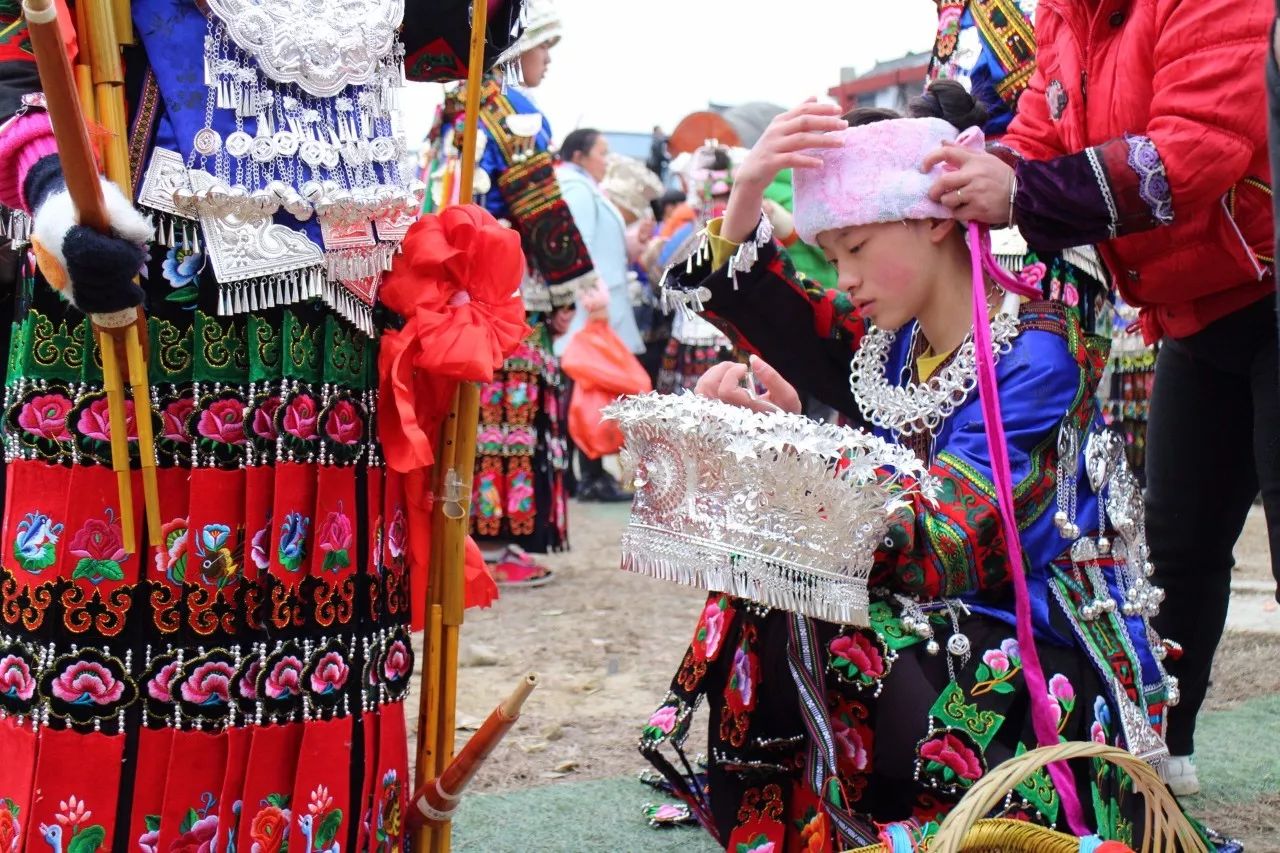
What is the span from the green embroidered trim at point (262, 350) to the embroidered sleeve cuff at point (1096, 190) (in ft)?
3.90

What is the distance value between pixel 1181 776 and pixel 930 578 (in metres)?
1.36

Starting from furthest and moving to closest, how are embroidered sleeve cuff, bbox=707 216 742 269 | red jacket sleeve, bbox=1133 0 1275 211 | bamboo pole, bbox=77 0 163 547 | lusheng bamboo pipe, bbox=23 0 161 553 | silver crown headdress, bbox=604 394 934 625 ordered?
embroidered sleeve cuff, bbox=707 216 742 269
red jacket sleeve, bbox=1133 0 1275 211
silver crown headdress, bbox=604 394 934 625
bamboo pole, bbox=77 0 163 547
lusheng bamboo pipe, bbox=23 0 161 553

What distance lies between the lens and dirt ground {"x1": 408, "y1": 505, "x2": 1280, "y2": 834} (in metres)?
3.36

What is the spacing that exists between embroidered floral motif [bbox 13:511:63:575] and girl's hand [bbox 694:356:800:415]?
105cm

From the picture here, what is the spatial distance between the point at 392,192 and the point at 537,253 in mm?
3421

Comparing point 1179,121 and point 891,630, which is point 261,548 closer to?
point 891,630

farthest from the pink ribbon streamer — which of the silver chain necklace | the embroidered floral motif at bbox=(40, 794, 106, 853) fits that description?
the embroidered floral motif at bbox=(40, 794, 106, 853)

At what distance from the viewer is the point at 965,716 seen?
6.69 ft

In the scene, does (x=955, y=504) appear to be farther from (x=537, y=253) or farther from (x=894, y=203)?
(x=537, y=253)

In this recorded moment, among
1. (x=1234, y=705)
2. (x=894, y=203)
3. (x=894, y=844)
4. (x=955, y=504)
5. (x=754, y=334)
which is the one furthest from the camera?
(x=1234, y=705)

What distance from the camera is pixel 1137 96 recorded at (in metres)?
2.25

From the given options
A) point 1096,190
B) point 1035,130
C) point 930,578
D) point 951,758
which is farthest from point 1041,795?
point 1035,130

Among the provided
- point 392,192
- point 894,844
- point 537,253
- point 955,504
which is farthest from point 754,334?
point 537,253

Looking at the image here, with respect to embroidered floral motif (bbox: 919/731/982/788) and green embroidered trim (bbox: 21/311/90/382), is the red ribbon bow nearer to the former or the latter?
green embroidered trim (bbox: 21/311/90/382)
